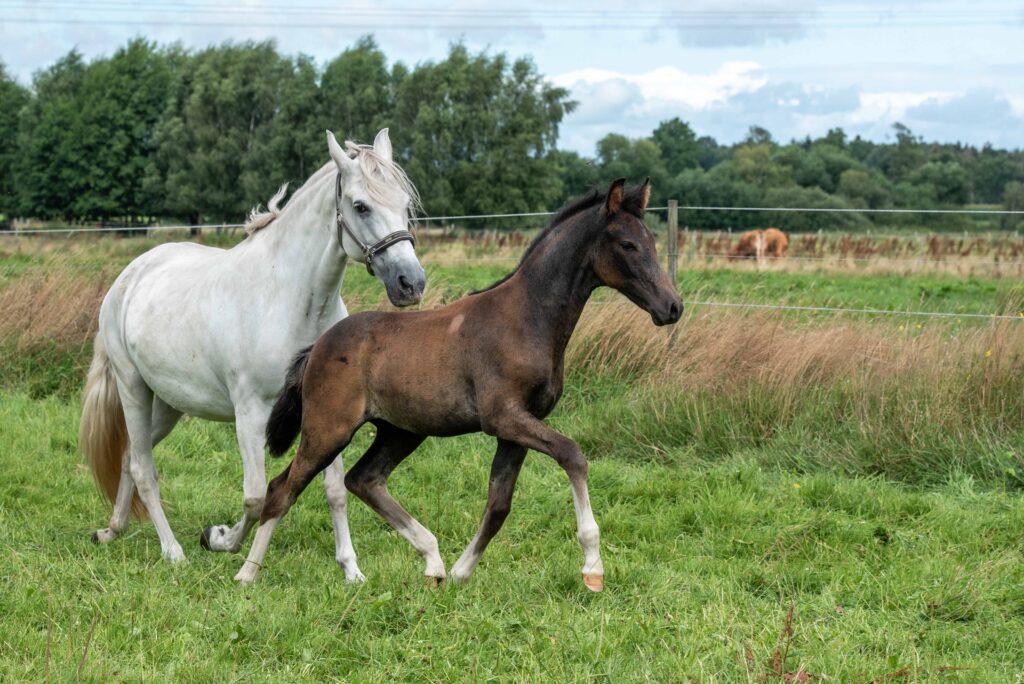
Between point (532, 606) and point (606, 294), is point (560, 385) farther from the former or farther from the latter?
point (606, 294)

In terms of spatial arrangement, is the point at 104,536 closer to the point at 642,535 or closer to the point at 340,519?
the point at 340,519

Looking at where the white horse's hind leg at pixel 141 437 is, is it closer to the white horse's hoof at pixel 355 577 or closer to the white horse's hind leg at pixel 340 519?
the white horse's hind leg at pixel 340 519

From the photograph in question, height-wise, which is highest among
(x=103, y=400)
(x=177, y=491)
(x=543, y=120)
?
(x=543, y=120)

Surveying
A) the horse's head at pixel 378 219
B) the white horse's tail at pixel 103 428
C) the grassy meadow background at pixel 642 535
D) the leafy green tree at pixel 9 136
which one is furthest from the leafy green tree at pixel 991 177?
the horse's head at pixel 378 219

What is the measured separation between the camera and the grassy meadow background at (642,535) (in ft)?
13.0

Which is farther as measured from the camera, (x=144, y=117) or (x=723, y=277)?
(x=144, y=117)

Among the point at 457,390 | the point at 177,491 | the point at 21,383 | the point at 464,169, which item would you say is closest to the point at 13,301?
the point at 21,383

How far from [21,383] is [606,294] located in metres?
5.76

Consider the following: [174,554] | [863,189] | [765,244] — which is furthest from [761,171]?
[174,554]

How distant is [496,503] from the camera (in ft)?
15.7

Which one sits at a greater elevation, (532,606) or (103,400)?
(103,400)

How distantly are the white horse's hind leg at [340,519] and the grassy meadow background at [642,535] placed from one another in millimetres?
126

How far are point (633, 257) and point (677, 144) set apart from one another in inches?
3876

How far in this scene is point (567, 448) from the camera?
439 centimetres
